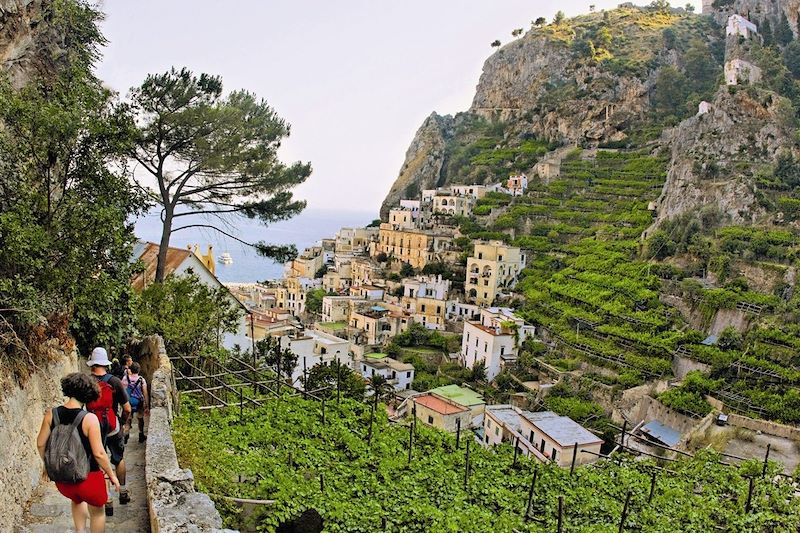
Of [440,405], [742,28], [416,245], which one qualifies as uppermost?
[742,28]

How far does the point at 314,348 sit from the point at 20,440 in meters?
29.6

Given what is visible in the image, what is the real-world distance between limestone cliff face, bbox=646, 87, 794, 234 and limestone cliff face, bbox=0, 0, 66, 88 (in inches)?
1664

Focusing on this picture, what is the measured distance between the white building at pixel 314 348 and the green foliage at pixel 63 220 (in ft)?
74.3

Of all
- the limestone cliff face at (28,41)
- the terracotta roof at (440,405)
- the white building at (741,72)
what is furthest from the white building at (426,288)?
the limestone cliff face at (28,41)

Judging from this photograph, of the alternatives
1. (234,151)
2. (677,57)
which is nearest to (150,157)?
(234,151)

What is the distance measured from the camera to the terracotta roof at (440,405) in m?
25.8

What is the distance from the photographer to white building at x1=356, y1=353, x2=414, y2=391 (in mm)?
36331

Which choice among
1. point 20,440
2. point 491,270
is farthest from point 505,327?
point 20,440

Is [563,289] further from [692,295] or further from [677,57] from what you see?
[677,57]

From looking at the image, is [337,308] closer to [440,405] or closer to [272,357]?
[440,405]

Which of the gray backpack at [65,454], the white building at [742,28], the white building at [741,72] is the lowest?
the gray backpack at [65,454]

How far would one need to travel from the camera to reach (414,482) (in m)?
8.12

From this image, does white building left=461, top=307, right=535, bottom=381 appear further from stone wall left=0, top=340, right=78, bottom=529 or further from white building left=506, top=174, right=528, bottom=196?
stone wall left=0, top=340, right=78, bottom=529

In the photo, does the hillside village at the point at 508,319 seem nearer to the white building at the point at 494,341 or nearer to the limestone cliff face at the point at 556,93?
the white building at the point at 494,341
